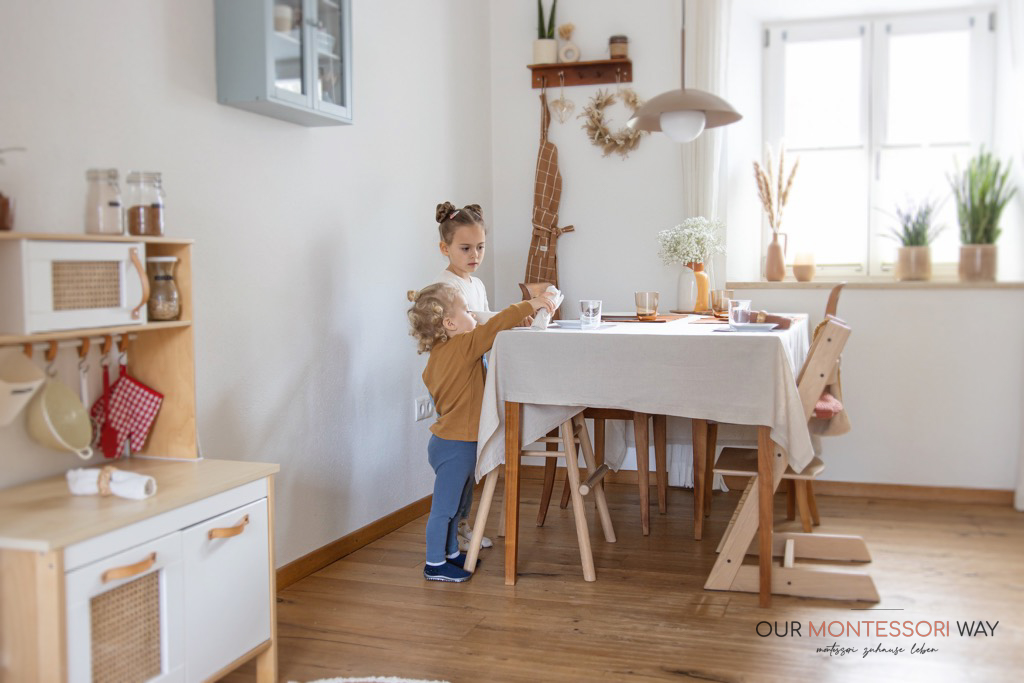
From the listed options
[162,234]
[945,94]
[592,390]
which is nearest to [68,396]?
[162,234]

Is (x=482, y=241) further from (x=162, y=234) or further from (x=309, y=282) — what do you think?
(x=162, y=234)

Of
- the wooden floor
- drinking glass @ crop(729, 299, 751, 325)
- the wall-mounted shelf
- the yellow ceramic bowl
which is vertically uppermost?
the wall-mounted shelf

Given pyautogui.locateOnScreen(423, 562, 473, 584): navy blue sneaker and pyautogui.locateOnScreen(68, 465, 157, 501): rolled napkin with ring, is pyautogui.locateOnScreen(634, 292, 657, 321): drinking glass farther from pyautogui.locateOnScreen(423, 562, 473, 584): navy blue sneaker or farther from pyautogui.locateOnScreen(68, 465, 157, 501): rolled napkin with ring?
pyautogui.locateOnScreen(68, 465, 157, 501): rolled napkin with ring

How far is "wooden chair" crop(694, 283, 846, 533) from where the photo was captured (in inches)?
113

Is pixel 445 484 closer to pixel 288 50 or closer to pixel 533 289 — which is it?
pixel 533 289

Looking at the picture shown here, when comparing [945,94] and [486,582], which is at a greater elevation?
[945,94]

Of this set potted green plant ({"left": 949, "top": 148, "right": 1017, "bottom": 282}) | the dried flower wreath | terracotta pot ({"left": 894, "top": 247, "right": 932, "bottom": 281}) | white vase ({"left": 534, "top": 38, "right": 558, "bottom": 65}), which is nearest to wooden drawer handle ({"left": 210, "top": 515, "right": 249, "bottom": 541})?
the dried flower wreath

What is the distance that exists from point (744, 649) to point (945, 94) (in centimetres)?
295

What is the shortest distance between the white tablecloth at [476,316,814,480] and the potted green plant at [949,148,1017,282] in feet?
4.76

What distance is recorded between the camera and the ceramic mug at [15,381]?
1.83 m

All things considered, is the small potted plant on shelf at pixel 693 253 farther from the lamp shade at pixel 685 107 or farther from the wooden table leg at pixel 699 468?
the lamp shade at pixel 685 107

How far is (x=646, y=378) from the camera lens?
2.75m

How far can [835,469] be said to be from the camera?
414cm

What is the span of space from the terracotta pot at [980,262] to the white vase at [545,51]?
6.62 feet
